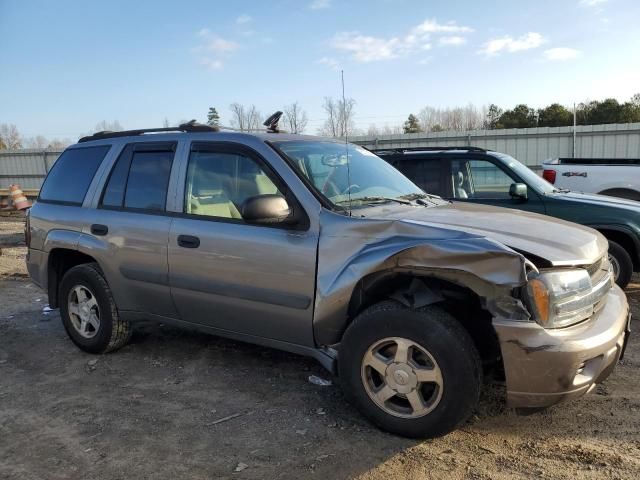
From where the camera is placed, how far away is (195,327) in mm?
4152

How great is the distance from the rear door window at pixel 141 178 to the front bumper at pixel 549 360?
2.77 metres

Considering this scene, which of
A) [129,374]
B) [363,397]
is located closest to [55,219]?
[129,374]

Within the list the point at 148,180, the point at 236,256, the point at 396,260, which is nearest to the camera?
Result: the point at 396,260

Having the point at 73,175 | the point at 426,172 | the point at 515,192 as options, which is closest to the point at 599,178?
the point at 515,192

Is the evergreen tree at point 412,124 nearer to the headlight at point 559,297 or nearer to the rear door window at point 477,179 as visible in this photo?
the rear door window at point 477,179

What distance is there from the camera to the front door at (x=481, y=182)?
657 cm

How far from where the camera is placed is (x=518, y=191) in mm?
6234

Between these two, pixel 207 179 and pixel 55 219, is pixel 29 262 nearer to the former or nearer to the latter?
pixel 55 219

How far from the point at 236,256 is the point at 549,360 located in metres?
2.08

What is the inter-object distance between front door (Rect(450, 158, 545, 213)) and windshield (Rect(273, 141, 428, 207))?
248cm

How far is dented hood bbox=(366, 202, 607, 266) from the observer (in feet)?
10.0

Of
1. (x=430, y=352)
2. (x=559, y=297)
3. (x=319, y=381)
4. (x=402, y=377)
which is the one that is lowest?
(x=319, y=381)

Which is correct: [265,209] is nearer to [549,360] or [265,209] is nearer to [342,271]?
[342,271]

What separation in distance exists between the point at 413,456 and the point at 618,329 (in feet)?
4.73
